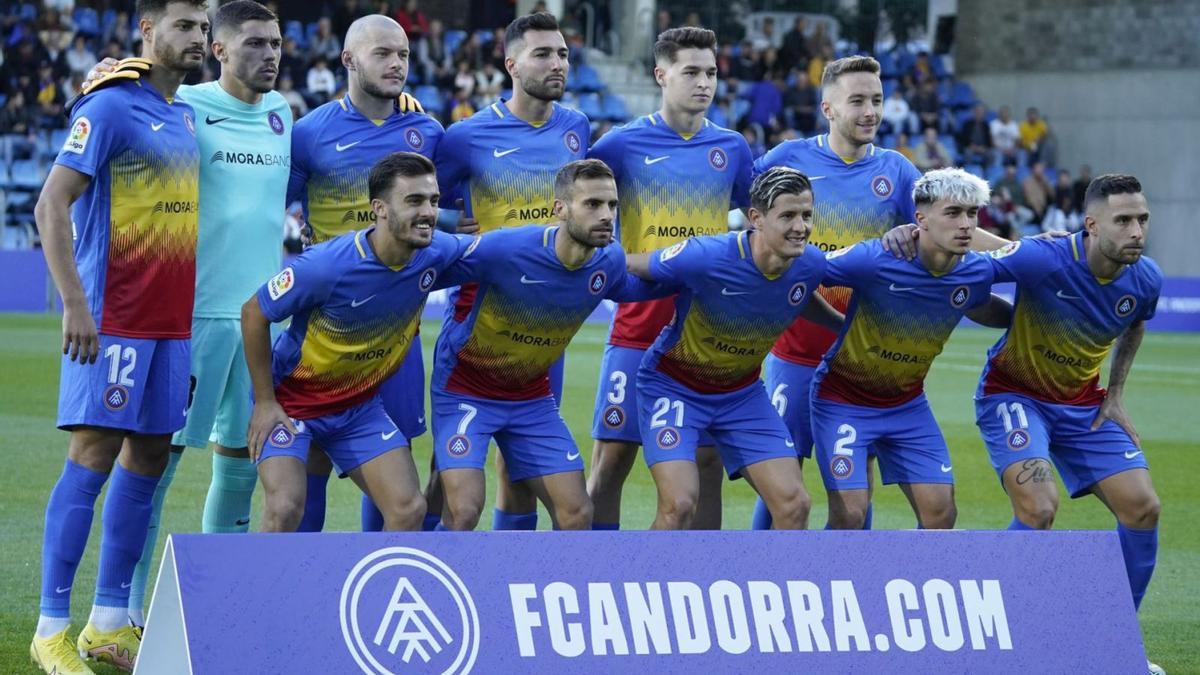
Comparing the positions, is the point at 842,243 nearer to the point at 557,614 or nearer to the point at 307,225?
the point at 307,225

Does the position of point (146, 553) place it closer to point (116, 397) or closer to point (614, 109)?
point (116, 397)

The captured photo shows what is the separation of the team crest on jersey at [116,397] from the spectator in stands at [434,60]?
19875mm

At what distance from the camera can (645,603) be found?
4.97 metres

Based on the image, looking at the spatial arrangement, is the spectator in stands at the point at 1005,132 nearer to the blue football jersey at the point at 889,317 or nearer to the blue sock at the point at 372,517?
the blue football jersey at the point at 889,317

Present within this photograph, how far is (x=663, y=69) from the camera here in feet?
23.9

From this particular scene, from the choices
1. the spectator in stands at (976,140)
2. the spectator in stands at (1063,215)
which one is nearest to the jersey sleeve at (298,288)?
the spectator in stands at (1063,215)

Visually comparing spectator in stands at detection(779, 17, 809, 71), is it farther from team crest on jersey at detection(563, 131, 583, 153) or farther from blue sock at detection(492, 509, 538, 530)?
blue sock at detection(492, 509, 538, 530)

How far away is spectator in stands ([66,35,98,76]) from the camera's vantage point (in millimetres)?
23062

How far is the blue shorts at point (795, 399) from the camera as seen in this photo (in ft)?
24.3

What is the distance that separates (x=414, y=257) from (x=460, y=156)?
3.26 feet

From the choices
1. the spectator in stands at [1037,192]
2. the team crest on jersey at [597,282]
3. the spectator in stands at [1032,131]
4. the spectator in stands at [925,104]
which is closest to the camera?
the team crest on jersey at [597,282]

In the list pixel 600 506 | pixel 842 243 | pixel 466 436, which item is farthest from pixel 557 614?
pixel 842 243

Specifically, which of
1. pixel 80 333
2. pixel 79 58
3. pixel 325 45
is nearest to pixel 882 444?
pixel 80 333

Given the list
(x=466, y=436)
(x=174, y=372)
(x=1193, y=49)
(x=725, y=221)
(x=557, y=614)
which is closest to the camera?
(x=557, y=614)
